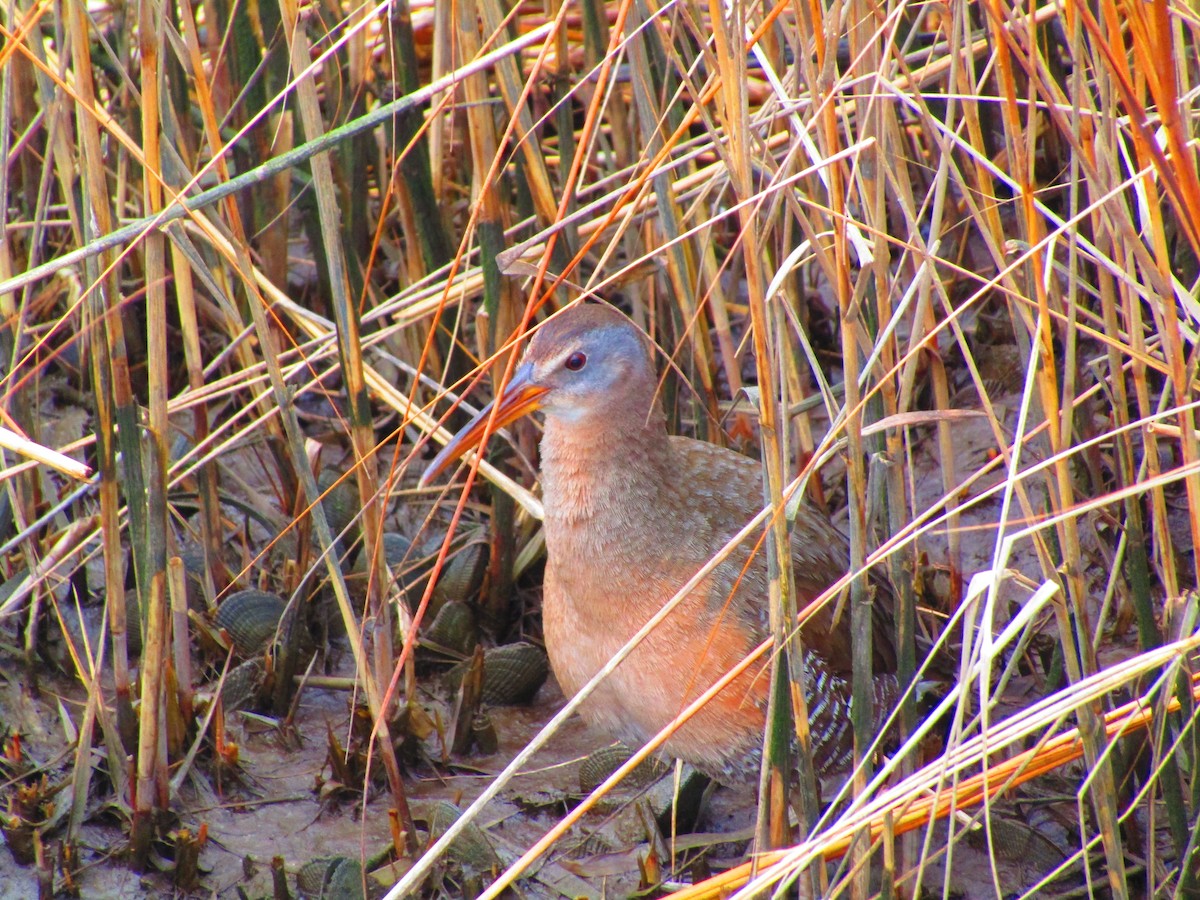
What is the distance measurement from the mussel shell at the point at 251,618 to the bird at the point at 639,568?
789 mm

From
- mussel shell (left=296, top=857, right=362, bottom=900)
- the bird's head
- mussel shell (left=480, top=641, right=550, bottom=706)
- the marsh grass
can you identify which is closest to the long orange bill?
the bird's head

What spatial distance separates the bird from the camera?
2.71m

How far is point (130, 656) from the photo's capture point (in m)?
3.34

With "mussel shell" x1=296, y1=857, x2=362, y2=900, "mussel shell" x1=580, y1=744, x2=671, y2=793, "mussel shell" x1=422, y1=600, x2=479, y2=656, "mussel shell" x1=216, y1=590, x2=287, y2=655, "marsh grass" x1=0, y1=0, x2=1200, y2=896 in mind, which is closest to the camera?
"marsh grass" x1=0, y1=0, x2=1200, y2=896

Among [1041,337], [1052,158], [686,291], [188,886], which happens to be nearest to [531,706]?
[188,886]

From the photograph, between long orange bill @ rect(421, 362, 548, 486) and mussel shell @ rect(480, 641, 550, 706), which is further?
mussel shell @ rect(480, 641, 550, 706)

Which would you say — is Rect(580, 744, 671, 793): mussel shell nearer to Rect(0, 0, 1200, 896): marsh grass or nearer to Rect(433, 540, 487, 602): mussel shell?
Rect(0, 0, 1200, 896): marsh grass

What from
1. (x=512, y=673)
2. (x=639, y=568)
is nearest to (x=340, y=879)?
(x=512, y=673)

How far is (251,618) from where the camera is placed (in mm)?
3273

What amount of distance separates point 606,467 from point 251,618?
109cm

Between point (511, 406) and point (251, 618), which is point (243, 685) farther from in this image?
point (511, 406)

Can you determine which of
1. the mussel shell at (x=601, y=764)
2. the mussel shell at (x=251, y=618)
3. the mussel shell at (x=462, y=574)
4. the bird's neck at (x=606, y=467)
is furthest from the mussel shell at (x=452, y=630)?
the bird's neck at (x=606, y=467)

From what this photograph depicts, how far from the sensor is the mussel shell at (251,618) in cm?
327

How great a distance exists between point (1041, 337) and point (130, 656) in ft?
8.24
